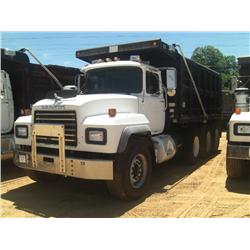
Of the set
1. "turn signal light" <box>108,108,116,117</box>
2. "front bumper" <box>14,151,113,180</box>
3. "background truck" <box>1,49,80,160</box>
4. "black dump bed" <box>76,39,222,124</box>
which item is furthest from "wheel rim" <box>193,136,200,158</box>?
"front bumper" <box>14,151,113,180</box>

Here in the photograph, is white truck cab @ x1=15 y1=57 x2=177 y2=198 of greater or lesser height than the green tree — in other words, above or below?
below

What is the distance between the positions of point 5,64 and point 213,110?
22.4 ft

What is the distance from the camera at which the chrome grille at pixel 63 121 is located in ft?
17.8

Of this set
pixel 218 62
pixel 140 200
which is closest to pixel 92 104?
pixel 140 200

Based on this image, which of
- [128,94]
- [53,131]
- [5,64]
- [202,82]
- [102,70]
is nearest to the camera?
[53,131]

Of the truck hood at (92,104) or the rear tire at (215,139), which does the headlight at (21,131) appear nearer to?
the truck hood at (92,104)

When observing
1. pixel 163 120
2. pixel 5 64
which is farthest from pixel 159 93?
pixel 5 64

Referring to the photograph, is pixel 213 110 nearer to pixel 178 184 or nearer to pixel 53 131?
pixel 178 184

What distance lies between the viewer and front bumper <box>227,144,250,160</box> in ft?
20.1

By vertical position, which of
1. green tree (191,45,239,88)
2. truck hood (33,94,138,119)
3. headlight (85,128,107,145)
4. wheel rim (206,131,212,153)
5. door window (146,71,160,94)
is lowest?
wheel rim (206,131,212,153)

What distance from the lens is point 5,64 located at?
8.41 m

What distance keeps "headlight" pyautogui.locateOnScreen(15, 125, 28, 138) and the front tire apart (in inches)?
72.2

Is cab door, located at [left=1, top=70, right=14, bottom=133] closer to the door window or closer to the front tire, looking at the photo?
the door window

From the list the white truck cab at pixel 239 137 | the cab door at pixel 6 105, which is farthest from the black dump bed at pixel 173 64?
the white truck cab at pixel 239 137
